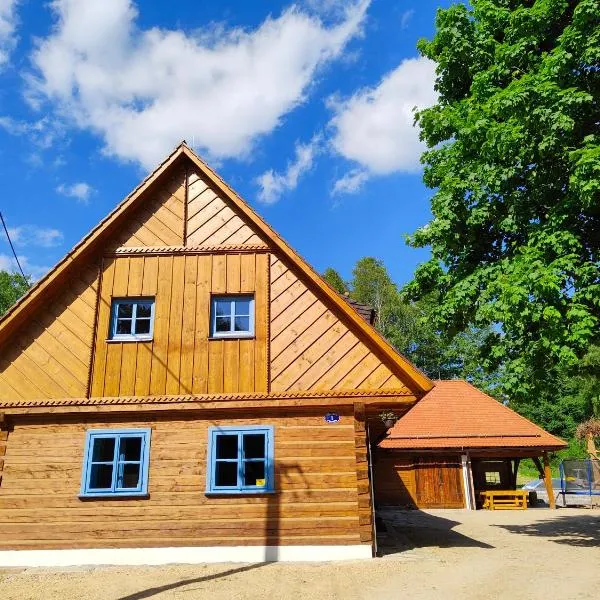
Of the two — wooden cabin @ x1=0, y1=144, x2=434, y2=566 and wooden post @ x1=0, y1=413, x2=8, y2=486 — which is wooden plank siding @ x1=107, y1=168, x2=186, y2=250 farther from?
wooden post @ x1=0, y1=413, x2=8, y2=486

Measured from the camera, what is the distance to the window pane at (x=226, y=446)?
11.7m

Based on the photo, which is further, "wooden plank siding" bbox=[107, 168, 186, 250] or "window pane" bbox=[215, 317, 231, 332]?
"wooden plank siding" bbox=[107, 168, 186, 250]

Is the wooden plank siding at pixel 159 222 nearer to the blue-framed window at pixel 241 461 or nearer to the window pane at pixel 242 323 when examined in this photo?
the window pane at pixel 242 323

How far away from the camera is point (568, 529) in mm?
15578

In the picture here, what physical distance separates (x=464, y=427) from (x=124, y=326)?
16.5 meters

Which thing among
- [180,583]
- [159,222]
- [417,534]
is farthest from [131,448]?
[417,534]

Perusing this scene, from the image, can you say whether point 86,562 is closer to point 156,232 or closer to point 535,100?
point 156,232

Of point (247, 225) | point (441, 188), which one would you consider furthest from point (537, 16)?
point (247, 225)

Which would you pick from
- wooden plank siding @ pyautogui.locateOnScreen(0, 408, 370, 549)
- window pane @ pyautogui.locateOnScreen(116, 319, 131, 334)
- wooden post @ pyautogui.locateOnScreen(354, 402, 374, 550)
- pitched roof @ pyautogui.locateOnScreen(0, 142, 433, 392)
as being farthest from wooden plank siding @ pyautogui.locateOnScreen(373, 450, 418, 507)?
window pane @ pyautogui.locateOnScreen(116, 319, 131, 334)

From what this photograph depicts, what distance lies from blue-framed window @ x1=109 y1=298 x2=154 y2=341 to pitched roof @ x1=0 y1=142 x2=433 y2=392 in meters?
1.41

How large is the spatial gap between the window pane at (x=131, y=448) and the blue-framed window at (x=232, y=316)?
2.85 meters

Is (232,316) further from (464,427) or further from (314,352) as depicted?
(464,427)

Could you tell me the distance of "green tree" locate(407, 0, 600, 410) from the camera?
10945 millimetres

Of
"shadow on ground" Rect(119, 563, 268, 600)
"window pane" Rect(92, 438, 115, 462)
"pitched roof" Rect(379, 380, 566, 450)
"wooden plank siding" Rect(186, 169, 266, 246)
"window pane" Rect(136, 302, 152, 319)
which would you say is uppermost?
"wooden plank siding" Rect(186, 169, 266, 246)
